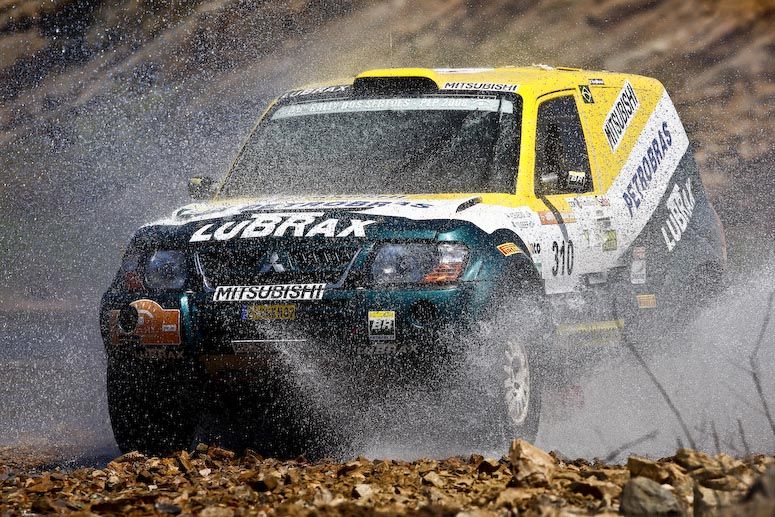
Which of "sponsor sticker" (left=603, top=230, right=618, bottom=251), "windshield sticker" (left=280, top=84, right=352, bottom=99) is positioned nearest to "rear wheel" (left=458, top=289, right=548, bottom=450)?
"sponsor sticker" (left=603, top=230, right=618, bottom=251)

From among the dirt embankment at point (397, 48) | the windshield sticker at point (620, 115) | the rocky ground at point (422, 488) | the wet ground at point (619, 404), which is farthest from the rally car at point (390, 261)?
the dirt embankment at point (397, 48)

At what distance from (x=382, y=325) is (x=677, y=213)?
3.71 metres

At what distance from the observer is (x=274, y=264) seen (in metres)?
7.59

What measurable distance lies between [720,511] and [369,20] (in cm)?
1772

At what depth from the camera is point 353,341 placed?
24.0 ft

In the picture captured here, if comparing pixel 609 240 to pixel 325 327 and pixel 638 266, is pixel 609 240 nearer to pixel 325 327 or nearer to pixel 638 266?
pixel 638 266

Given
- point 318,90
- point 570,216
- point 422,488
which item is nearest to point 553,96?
point 570,216

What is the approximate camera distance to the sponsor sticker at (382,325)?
287 inches

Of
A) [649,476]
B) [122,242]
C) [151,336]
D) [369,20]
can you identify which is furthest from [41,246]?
[649,476]

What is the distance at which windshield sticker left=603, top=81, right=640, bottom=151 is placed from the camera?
9.81m

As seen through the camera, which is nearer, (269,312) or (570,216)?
(269,312)

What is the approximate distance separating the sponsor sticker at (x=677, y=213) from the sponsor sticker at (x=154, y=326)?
3.81 m

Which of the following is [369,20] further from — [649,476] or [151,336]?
[649,476]

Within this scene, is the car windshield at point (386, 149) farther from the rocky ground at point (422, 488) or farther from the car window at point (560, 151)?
the rocky ground at point (422, 488)
